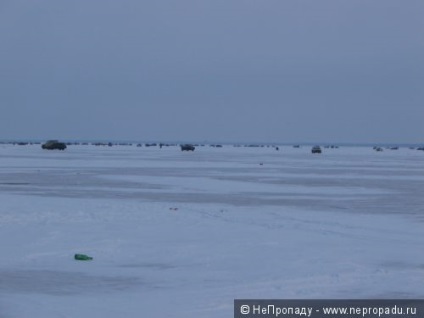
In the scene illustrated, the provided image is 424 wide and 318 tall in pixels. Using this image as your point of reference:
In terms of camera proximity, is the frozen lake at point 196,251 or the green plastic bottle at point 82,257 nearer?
the frozen lake at point 196,251

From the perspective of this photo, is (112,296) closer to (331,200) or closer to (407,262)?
(407,262)

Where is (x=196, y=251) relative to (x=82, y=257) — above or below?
above

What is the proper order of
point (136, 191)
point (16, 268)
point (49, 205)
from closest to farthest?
point (16, 268)
point (49, 205)
point (136, 191)

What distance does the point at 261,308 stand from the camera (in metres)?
7.83

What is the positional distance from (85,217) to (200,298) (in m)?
8.58

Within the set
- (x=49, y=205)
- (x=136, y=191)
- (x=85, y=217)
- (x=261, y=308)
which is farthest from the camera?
(x=136, y=191)

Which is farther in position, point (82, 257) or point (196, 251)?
point (196, 251)

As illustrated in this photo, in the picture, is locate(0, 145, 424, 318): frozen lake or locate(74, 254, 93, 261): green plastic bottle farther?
locate(74, 254, 93, 261): green plastic bottle

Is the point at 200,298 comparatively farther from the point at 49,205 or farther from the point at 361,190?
the point at 361,190

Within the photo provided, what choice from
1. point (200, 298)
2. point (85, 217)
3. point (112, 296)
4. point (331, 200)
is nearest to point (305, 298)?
point (200, 298)

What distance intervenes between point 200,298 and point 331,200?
1376 centimetres

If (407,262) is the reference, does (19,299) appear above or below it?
below

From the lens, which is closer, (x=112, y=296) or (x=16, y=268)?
(x=112, y=296)

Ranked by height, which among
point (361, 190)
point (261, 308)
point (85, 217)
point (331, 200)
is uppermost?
point (361, 190)
